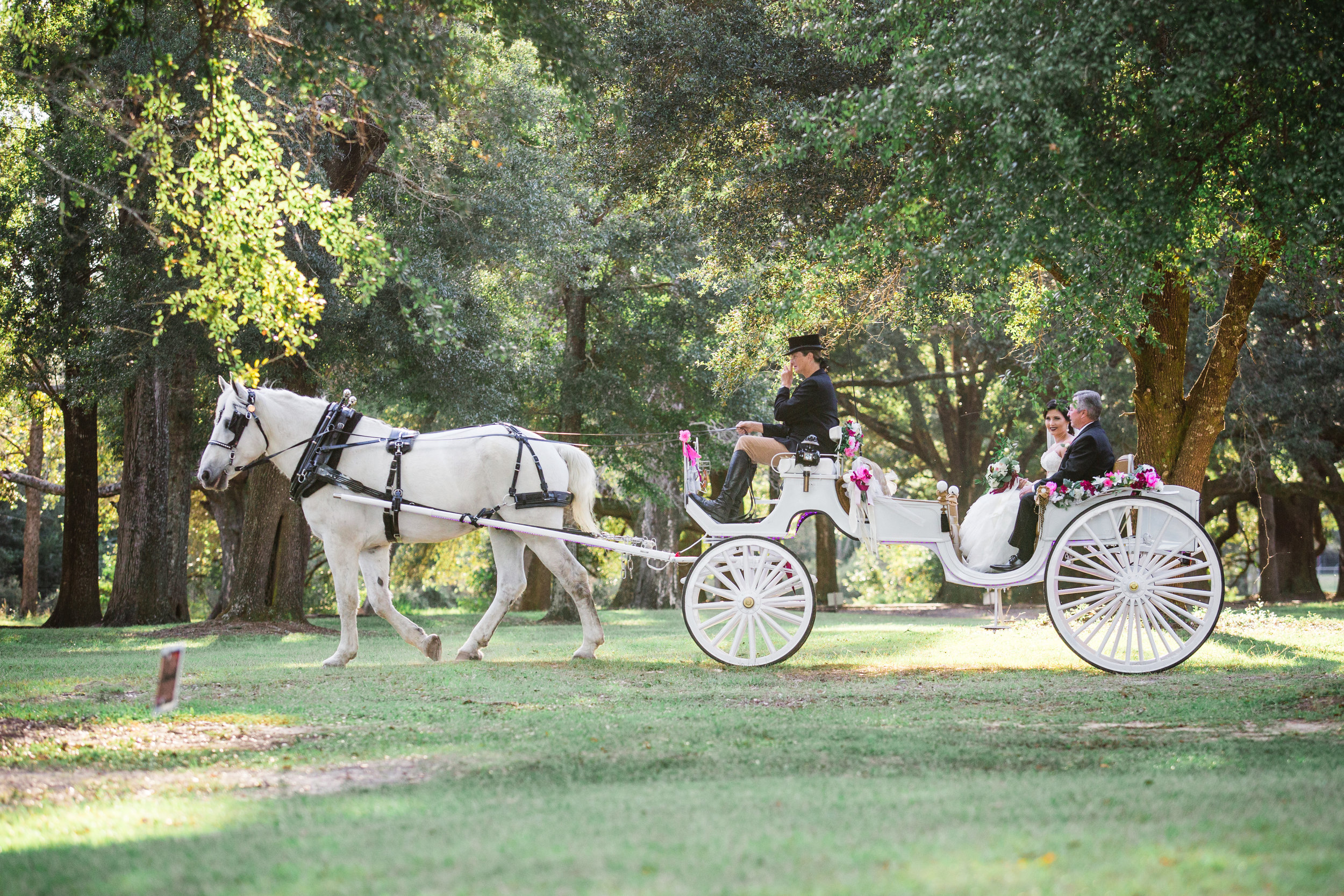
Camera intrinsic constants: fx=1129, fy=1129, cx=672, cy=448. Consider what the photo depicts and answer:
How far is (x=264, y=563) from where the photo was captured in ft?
56.9

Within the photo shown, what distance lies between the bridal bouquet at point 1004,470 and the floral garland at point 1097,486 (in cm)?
84

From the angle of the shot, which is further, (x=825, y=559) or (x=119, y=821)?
(x=825, y=559)

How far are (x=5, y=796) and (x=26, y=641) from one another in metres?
13.3

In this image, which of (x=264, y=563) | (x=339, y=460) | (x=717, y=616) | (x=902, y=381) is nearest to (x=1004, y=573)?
(x=717, y=616)

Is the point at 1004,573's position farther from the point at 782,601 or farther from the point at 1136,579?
the point at 782,601

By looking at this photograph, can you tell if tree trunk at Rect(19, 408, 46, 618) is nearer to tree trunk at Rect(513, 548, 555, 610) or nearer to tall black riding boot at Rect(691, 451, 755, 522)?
tree trunk at Rect(513, 548, 555, 610)

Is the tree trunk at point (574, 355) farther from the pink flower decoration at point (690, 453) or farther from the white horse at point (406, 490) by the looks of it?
the pink flower decoration at point (690, 453)

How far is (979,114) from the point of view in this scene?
295 inches

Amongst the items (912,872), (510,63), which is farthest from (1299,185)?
(510,63)

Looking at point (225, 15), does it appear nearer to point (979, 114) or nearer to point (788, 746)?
point (979, 114)

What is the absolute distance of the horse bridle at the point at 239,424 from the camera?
33.5 ft

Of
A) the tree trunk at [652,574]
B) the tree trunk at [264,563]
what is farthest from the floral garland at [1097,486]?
the tree trunk at [652,574]

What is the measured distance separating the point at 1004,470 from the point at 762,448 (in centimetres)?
234

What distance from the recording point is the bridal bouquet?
1029 centimetres
